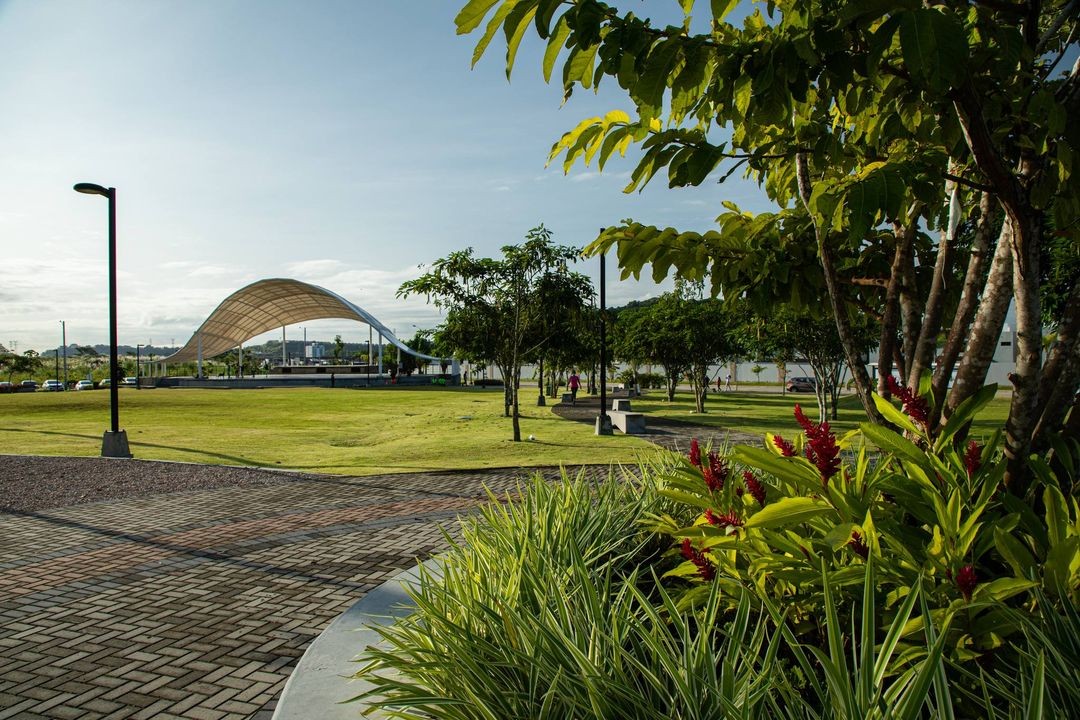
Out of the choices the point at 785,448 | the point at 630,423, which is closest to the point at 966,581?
the point at 785,448

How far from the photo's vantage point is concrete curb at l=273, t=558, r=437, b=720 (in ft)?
10.2

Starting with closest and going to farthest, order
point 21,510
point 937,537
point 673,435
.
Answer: point 937,537 → point 21,510 → point 673,435

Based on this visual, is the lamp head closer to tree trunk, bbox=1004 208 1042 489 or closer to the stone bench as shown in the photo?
the stone bench

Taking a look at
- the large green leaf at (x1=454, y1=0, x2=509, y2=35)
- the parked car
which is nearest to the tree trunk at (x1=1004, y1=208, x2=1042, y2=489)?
the large green leaf at (x1=454, y1=0, x2=509, y2=35)

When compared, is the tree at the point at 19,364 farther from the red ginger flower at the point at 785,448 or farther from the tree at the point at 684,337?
the red ginger flower at the point at 785,448

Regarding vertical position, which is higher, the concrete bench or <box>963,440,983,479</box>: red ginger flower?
<box>963,440,983,479</box>: red ginger flower

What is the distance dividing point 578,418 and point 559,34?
25638mm

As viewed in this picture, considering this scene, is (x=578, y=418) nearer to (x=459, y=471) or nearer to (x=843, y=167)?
(x=459, y=471)

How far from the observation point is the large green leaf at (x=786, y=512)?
2414 millimetres

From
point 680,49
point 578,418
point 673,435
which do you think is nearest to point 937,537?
point 680,49

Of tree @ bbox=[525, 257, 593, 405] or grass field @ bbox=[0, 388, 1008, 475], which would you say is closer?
grass field @ bbox=[0, 388, 1008, 475]

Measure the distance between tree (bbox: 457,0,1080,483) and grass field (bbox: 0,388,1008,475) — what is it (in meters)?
4.30

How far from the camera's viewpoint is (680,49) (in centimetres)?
238

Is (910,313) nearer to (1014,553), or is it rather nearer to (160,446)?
(1014,553)
